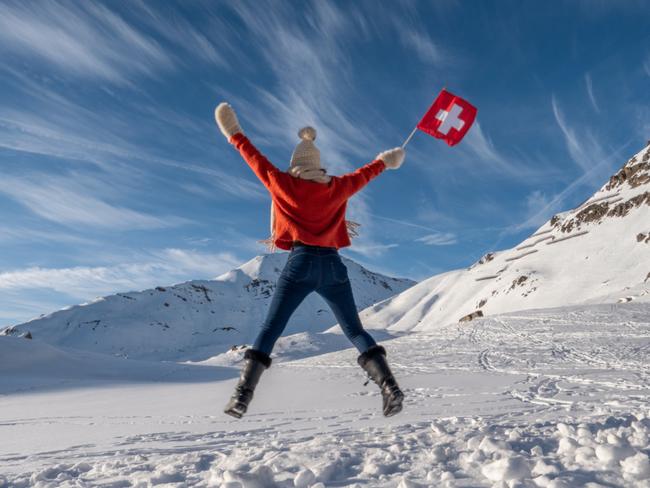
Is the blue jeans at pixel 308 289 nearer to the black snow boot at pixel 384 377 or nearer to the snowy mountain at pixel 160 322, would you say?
the black snow boot at pixel 384 377

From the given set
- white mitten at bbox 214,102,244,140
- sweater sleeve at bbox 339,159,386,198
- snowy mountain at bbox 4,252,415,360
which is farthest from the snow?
snowy mountain at bbox 4,252,415,360

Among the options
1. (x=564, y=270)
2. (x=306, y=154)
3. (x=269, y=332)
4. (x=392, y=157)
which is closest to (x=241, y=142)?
(x=306, y=154)

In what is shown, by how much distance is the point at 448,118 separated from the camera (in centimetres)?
436

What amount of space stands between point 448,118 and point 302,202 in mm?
1724

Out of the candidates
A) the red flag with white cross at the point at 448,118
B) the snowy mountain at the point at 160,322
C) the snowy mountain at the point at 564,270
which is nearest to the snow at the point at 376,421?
the red flag with white cross at the point at 448,118

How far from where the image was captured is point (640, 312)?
19797 mm

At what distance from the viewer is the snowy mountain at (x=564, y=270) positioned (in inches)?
1989

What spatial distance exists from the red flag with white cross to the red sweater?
117 cm

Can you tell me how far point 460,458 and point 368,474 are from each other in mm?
497

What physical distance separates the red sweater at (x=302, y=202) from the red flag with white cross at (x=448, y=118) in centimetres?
117

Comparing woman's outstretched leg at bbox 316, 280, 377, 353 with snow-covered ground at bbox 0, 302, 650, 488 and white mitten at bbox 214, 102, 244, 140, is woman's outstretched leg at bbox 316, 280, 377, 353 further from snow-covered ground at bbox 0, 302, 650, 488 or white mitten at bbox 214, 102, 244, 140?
white mitten at bbox 214, 102, 244, 140

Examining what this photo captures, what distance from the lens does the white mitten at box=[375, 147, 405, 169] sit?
3885mm

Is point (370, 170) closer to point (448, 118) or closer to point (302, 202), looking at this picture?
point (302, 202)

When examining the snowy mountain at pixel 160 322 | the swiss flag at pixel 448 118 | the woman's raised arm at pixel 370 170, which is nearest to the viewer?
the woman's raised arm at pixel 370 170
